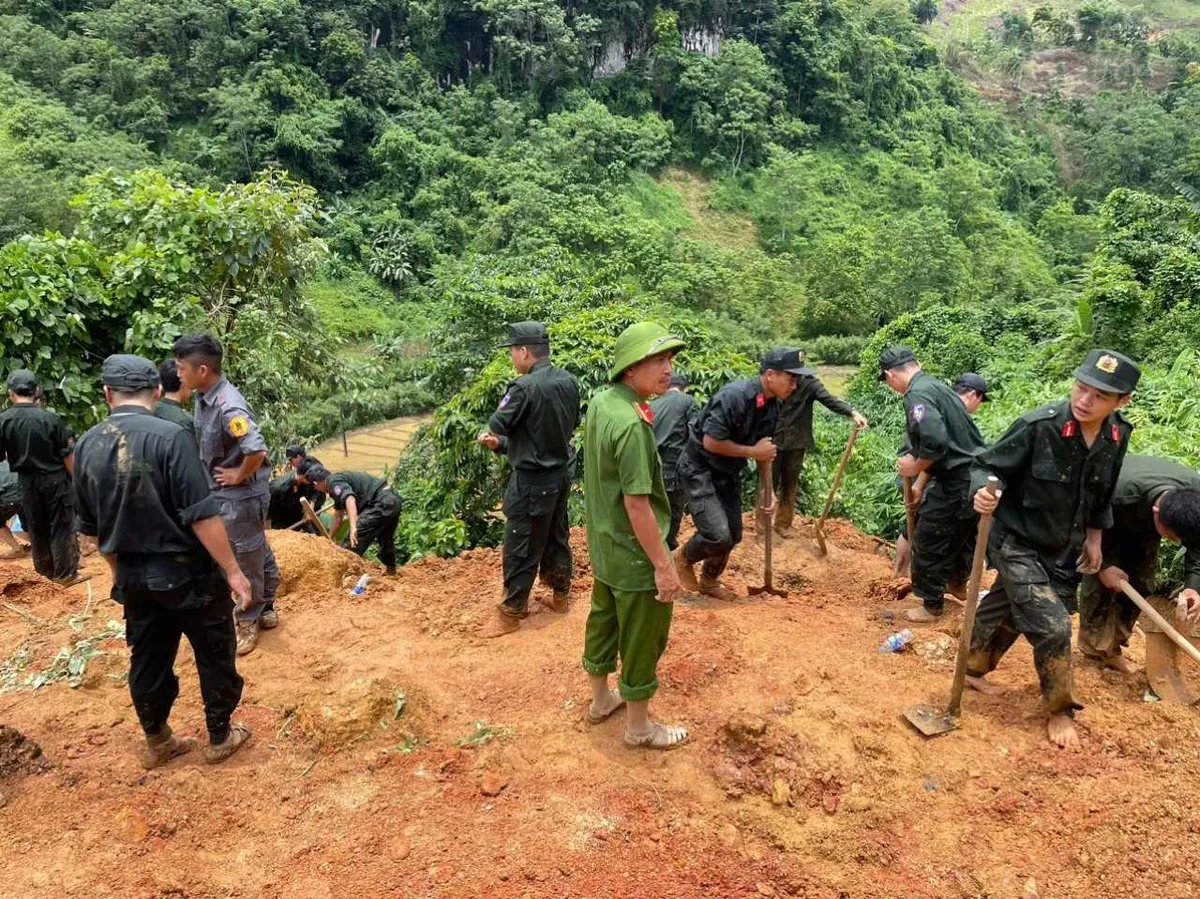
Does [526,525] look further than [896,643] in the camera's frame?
Yes

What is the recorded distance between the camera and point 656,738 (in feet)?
11.8

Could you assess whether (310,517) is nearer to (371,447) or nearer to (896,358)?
(896,358)

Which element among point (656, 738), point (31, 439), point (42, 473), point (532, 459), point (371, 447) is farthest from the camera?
point (371, 447)

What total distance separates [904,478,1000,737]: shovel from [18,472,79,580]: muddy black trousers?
5.97 m

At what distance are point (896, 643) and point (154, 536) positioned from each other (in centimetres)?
382

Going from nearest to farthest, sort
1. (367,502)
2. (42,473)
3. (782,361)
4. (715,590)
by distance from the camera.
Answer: (782,361) < (715,590) < (42,473) < (367,502)

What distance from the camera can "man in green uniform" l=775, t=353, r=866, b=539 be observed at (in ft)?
20.9

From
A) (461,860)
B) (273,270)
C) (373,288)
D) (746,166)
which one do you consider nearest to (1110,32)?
(746,166)

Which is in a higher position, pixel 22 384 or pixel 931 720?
pixel 22 384

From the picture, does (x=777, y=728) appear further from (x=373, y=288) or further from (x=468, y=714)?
(x=373, y=288)

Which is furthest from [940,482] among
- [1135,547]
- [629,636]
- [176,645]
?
[176,645]

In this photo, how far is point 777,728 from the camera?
3.68 meters

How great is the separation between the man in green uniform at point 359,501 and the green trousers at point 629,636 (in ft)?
12.4

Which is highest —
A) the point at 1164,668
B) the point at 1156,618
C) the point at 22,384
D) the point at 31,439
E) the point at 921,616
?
the point at 22,384
